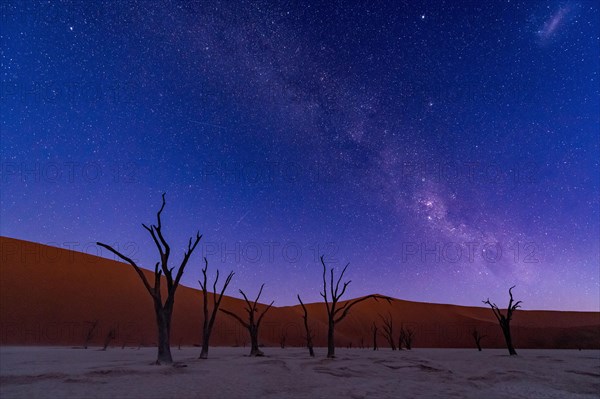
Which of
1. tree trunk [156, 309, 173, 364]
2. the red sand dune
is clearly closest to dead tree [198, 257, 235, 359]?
tree trunk [156, 309, 173, 364]

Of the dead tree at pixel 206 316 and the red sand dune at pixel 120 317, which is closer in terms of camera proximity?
the dead tree at pixel 206 316

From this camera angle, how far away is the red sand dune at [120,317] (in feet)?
147

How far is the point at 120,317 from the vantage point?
52.1 metres

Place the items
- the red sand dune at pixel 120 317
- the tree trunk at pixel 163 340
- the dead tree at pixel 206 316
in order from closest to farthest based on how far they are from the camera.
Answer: the tree trunk at pixel 163 340
the dead tree at pixel 206 316
the red sand dune at pixel 120 317

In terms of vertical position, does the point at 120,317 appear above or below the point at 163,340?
above

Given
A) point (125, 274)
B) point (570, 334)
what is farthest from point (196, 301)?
point (570, 334)

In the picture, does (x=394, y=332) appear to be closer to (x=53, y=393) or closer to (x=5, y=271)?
(x=5, y=271)

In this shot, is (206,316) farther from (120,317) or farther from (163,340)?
(120,317)

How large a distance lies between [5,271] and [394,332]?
7525 centimetres

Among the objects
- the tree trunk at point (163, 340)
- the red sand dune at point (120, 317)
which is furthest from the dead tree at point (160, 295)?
the red sand dune at point (120, 317)

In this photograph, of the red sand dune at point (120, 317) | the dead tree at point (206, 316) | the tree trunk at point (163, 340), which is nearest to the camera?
the tree trunk at point (163, 340)

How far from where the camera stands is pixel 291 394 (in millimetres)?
9164

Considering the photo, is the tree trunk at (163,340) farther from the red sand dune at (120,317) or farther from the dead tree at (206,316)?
the red sand dune at (120,317)

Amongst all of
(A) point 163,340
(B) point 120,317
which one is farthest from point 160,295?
(B) point 120,317
